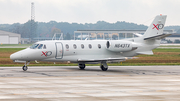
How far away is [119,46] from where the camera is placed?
1204 inches

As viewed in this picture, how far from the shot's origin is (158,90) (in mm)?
16938

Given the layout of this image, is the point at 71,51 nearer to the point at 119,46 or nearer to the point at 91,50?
the point at 91,50

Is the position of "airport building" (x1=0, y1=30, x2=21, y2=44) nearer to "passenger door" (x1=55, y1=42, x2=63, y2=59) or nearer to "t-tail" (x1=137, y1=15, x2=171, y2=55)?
"passenger door" (x1=55, y1=42, x2=63, y2=59)

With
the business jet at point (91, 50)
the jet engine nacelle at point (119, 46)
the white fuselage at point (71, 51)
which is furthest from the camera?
the jet engine nacelle at point (119, 46)

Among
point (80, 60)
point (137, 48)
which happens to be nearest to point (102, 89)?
point (80, 60)

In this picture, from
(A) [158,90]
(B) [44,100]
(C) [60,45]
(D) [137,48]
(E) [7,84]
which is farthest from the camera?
(D) [137,48]

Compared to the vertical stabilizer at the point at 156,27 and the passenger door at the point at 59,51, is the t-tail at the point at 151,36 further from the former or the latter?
the passenger door at the point at 59,51

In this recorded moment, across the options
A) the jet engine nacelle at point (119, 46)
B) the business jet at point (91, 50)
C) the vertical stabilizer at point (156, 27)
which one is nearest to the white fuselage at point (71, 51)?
the business jet at point (91, 50)

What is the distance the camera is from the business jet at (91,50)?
28109 mm

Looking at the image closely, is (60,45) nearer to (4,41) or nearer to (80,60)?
(80,60)

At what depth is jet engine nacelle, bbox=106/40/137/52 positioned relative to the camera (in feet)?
99.9

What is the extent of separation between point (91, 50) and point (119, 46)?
288cm

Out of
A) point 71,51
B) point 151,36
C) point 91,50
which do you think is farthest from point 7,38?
point 151,36

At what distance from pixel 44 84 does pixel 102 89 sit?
4.01 m
